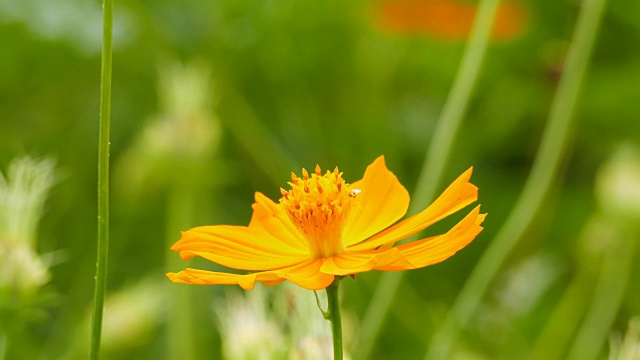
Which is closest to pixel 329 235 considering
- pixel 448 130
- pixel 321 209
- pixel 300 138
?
pixel 321 209

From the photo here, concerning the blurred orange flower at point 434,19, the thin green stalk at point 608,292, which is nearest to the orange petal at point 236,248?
the thin green stalk at point 608,292

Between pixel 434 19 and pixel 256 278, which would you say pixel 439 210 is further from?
pixel 434 19

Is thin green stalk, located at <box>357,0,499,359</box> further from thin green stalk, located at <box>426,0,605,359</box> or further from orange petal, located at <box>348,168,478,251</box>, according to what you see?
orange petal, located at <box>348,168,478,251</box>

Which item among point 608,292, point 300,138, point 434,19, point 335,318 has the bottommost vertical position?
point 335,318

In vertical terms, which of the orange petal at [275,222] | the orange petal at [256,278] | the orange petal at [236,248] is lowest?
the orange petal at [256,278]

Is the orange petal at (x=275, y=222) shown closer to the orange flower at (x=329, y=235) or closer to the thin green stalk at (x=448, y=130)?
the orange flower at (x=329, y=235)

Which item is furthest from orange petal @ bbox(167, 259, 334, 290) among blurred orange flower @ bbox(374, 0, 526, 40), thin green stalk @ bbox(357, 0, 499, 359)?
blurred orange flower @ bbox(374, 0, 526, 40)
